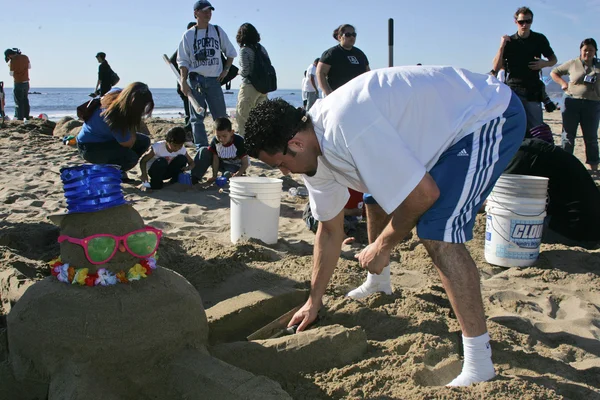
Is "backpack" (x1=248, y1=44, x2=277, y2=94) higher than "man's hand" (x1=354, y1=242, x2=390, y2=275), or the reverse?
"backpack" (x1=248, y1=44, x2=277, y2=94)

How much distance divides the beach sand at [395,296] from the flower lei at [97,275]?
53 cm

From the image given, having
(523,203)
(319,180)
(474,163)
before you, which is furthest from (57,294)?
(523,203)

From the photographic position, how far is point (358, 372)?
239cm

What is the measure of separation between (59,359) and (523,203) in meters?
3.05

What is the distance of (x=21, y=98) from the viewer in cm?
1299

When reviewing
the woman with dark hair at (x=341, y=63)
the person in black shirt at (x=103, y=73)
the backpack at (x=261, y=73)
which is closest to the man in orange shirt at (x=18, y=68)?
the person in black shirt at (x=103, y=73)

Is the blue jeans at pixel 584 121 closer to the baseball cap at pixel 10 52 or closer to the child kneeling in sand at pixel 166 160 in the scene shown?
the child kneeling in sand at pixel 166 160

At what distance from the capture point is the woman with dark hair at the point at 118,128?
4547 mm

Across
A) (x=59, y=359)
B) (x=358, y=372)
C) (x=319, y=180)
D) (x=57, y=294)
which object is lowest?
(x=358, y=372)

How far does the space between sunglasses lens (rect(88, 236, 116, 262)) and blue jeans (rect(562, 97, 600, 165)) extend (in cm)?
617

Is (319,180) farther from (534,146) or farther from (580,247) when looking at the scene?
(580,247)

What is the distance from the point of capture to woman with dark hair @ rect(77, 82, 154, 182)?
179 inches

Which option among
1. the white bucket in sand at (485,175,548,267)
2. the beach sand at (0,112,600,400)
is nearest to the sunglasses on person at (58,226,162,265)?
the beach sand at (0,112,600,400)

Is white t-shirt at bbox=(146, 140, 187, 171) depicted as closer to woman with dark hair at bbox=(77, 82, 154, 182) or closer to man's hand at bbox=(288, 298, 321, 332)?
woman with dark hair at bbox=(77, 82, 154, 182)
